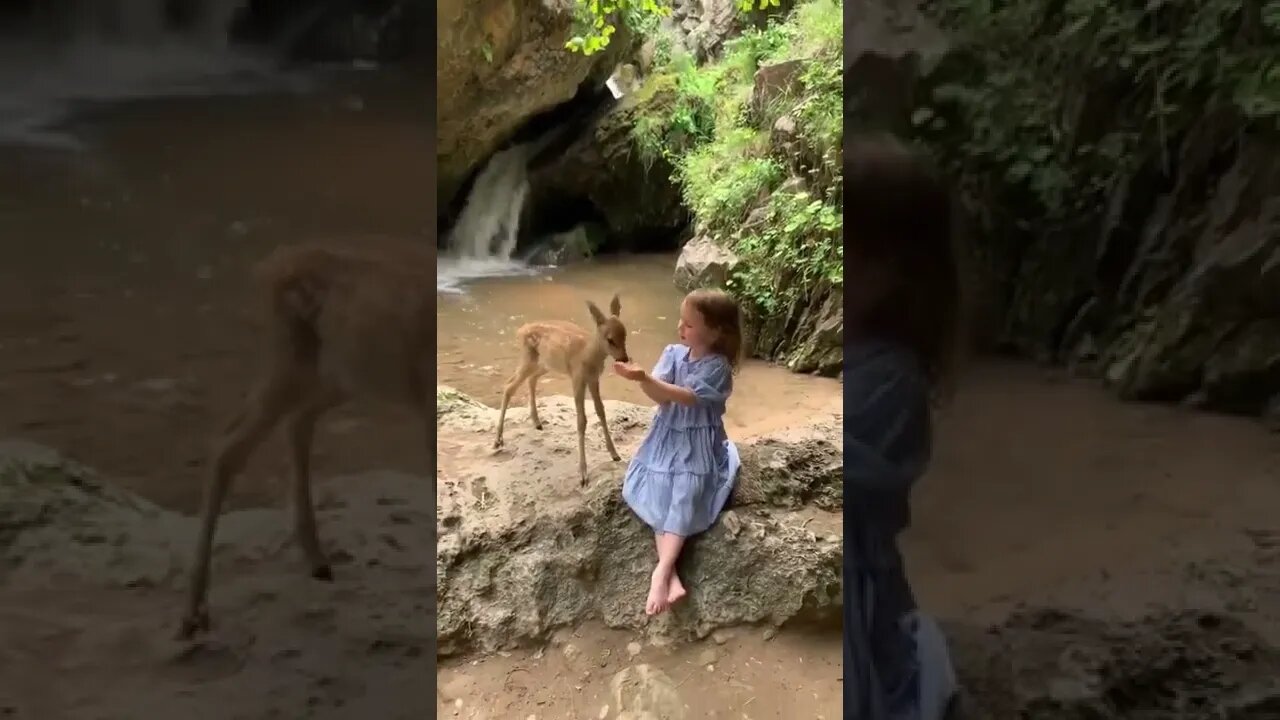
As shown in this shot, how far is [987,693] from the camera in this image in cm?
139

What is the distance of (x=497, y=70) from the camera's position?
6.54 meters

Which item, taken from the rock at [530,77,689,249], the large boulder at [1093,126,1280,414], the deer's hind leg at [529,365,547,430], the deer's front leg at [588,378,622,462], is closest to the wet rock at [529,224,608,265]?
the rock at [530,77,689,249]

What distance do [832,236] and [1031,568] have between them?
3.61 m

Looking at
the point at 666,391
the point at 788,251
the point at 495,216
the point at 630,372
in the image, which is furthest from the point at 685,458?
the point at 495,216

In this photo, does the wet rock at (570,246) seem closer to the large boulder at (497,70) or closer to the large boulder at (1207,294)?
the large boulder at (497,70)

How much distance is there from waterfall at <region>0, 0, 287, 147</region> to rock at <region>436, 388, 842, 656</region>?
4.22ft

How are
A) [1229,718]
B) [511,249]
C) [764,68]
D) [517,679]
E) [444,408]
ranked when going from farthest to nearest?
[511,249]
[764,68]
[444,408]
[517,679]
[1229,718]

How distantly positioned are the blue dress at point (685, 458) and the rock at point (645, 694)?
33 cm

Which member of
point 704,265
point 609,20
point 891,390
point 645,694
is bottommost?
point 645,694

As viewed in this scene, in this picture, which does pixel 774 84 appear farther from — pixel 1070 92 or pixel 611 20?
pixel 1070 92

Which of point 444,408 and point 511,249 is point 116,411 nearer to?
point 444,408

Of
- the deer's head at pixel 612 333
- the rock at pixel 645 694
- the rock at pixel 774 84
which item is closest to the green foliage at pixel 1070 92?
the deer's head at pixel 612 333

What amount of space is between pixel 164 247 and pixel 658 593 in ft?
4.37

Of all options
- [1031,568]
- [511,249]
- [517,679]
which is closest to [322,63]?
[1031,568]
